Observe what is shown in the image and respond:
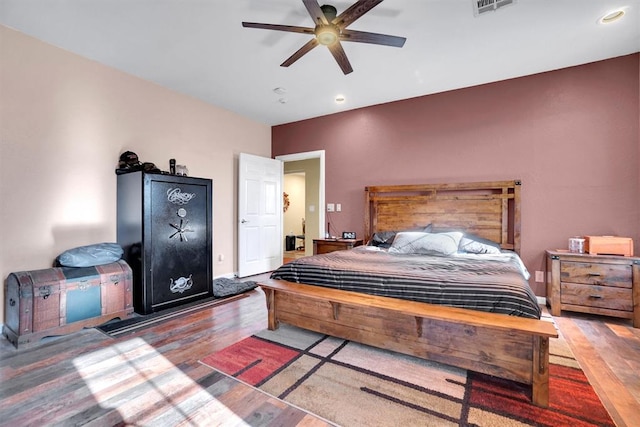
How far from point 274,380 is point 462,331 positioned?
1.20m

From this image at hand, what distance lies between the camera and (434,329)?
1.89 metres

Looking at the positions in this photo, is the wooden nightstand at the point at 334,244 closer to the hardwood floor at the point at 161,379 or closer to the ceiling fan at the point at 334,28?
the hardwood floor at the point at 161,379

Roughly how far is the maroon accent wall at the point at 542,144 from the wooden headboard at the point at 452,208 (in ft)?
0.43

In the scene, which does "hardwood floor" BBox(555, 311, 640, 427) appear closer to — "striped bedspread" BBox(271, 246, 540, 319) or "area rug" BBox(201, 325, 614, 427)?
"area rug" BBox(201, 325, 614, 427)

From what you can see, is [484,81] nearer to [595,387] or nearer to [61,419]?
[595,387]

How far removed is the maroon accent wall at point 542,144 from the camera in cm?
302

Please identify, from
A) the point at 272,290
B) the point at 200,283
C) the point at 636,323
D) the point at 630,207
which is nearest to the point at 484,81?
the point at 630,207

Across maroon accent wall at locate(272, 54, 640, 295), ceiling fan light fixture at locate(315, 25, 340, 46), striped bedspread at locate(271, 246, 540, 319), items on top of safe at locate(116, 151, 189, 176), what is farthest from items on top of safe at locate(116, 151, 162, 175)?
maroon accent wall at locate(272, 54, 640, 295)

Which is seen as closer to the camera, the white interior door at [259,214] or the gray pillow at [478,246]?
the gray pillow at [478,246]

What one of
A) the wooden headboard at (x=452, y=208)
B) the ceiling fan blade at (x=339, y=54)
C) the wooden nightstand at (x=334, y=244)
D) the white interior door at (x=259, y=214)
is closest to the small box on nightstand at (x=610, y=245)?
the wooden headboard at (x=452, y=208)

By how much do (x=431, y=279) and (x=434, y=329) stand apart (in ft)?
1.05

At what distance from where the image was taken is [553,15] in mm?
2373

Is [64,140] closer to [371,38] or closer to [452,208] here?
[371,38]

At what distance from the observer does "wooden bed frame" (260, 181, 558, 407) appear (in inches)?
62.8
